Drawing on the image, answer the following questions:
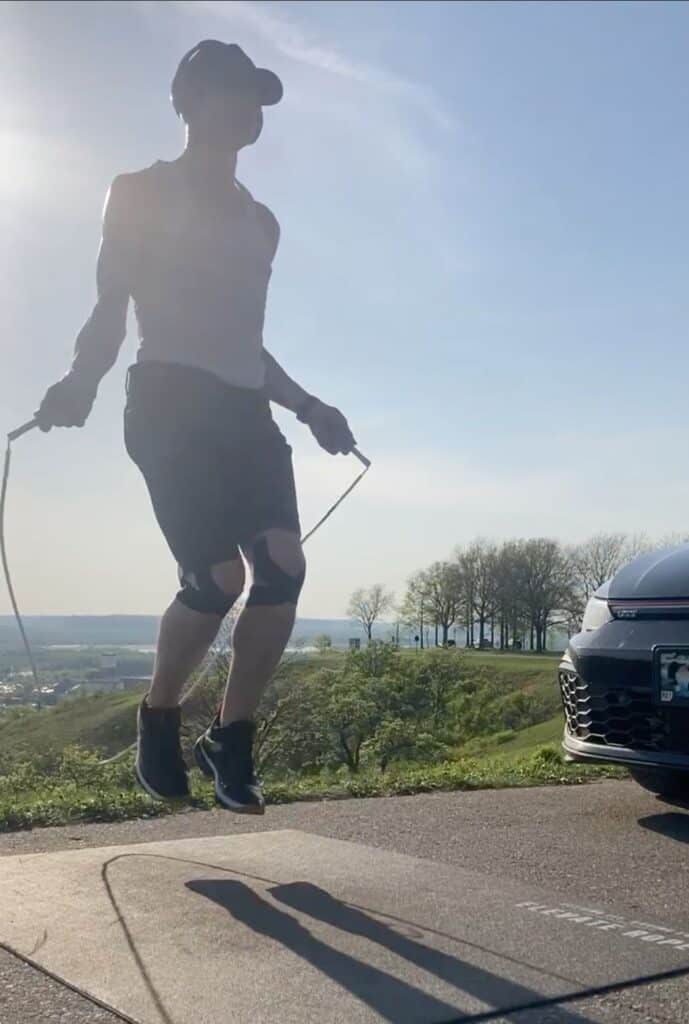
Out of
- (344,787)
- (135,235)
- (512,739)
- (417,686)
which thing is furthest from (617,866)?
(417,686)

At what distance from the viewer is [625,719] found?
15.5ft

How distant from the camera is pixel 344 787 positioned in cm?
596

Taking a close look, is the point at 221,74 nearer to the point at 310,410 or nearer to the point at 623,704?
the point at 310,410

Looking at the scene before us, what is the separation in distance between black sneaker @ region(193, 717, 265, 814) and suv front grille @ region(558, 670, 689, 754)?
6.28 feet

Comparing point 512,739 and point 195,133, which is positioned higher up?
point 195,133

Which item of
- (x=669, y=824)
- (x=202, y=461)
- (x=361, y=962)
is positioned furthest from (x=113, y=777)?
(x=361, y=962)

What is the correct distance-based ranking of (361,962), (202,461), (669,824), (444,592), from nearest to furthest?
(361,962)
(202,461)
(669,824)
(444,592)

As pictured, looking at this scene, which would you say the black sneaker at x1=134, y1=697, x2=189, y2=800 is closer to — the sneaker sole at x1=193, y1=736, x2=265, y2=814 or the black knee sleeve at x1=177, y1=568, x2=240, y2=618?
the sneaker sole at x1=193, y1=736, x2=265, y2=814

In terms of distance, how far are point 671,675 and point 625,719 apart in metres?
0.31

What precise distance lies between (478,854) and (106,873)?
4.58 feet

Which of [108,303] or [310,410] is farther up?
[108,303]

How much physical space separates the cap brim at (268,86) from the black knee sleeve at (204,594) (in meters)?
1.29

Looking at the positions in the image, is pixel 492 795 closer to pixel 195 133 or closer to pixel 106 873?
pixel 106 873

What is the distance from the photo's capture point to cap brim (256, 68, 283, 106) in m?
3.20
